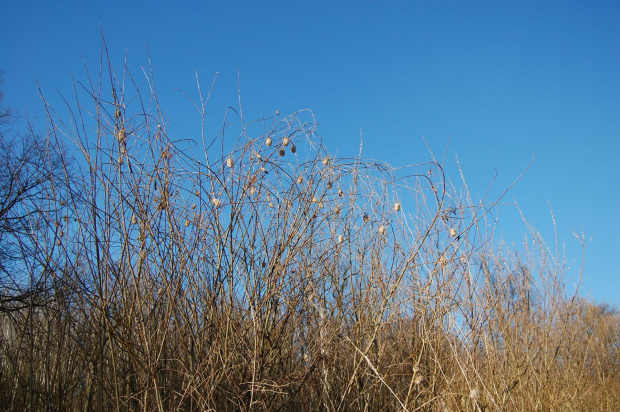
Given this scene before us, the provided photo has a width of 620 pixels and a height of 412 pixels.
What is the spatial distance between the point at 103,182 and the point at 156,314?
55 centimetres

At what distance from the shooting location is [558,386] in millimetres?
3516

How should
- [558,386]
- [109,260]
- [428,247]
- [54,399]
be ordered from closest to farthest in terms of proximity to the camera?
1. [109,260]
2. [54,399]
3. [428,247]
4. [558,386]

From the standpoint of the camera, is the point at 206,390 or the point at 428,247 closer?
the point at 206,390

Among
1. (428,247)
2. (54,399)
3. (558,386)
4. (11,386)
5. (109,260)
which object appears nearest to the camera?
(109,260)

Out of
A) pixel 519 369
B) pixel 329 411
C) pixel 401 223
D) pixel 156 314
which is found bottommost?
pixel 329 411

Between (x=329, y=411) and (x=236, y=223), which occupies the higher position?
(x=236, y=223)

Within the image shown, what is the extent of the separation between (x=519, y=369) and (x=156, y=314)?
2216 mm

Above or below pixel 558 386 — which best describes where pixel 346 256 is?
above

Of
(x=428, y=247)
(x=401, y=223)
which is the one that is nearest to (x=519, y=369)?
(x=428, y=247)

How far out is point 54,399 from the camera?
2141 mm

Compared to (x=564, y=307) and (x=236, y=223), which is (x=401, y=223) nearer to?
(x=236, y=223)

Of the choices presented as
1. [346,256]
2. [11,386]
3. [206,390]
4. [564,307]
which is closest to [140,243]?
[206,390]

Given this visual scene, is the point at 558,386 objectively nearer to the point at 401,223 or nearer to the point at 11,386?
the point at 401,223

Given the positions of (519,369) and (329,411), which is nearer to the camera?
(329,411)
